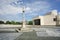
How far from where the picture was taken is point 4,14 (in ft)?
38.2

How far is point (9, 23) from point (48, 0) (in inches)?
214

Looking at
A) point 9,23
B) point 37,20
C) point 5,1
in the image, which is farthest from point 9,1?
point 37,20

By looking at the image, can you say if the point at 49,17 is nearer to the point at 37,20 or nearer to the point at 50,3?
the point at 37,20

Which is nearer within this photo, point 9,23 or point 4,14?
point 4,14

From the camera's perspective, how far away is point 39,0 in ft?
36.3

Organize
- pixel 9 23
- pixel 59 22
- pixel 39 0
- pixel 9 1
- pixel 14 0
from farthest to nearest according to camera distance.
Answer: pixel 59 22
pixel 9 23
pixel 39 0
pixel 9 1
pixel 14 0

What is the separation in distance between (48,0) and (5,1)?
4.05 metres

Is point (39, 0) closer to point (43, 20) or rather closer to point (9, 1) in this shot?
point (9, 1)

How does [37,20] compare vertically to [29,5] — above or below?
below

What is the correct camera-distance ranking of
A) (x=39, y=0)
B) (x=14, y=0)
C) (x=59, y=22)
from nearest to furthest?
(x=14, y=0)
(x=39, y=0)
(x=59, y=22)

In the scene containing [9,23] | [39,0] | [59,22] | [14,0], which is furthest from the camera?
[59,22]

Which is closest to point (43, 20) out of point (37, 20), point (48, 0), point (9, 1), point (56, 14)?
point (37, 20)

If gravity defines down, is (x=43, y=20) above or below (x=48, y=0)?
below

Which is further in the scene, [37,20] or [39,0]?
[37,20]
